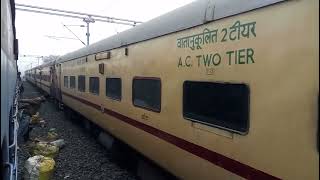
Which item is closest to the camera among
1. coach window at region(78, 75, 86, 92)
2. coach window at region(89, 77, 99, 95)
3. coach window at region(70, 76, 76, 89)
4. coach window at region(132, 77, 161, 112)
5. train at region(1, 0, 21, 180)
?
train at region(1, 0, 21, 180)

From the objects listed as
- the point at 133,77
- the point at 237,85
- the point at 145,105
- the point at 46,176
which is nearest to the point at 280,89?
the point at 237,85

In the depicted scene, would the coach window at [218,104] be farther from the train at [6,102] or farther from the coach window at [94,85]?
the coach window at [94,85]

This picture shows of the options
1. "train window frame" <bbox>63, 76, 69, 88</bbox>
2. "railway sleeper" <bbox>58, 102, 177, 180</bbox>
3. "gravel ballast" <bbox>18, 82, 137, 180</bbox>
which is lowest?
"gravel ballast" <bbox>18, 82, 137, 180</bbox>

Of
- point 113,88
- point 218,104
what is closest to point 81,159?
point 113,88

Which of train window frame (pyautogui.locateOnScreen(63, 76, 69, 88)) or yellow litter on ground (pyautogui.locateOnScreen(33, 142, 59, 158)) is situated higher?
train window frame (pyautogui.locateOnScreen(63, 76, 69, 88))

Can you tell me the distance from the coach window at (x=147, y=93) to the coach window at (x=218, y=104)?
0.81 meters

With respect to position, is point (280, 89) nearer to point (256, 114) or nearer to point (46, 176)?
point (256, 114)

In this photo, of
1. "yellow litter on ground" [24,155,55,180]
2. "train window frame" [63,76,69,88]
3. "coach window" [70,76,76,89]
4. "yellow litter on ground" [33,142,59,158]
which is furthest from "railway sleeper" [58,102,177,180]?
"train window frame" [63,76,69,88]

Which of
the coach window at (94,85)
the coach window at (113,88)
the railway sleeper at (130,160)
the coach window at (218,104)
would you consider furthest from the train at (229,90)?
the coach window at (94,85)

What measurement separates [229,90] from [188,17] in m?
1.16

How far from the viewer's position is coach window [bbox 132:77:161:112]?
16.6ft

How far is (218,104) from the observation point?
372 cm

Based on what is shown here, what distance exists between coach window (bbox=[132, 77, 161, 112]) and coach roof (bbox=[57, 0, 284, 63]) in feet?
1.98

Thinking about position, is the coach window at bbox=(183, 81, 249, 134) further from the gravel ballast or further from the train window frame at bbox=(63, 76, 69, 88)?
the train window frame at bbox=(63, 76, 69, 88)
